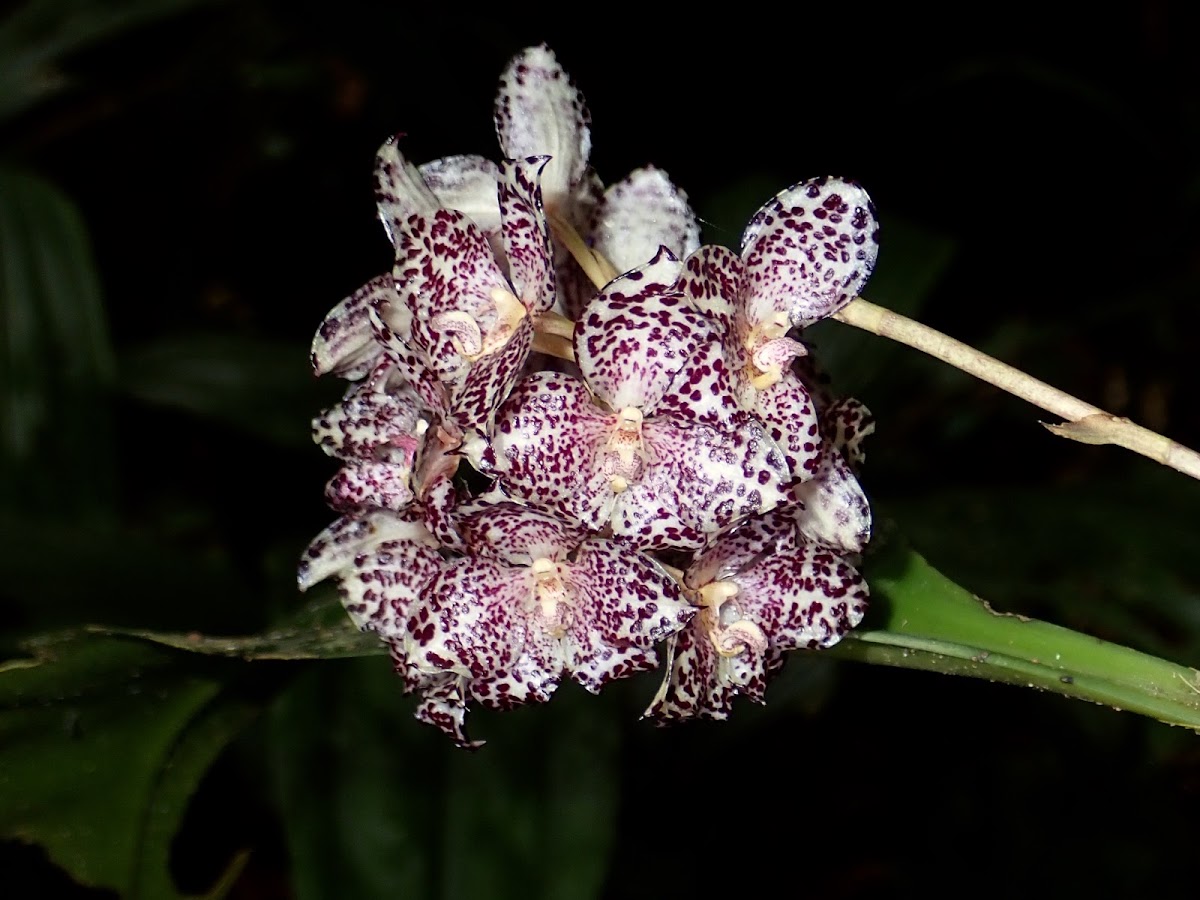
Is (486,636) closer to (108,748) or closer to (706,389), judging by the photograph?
(706,389)

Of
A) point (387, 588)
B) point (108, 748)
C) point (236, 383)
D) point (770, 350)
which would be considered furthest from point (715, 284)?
point (236, 383)

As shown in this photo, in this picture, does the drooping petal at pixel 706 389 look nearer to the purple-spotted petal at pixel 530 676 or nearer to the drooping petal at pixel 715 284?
the drooping petal at pixel 715 284

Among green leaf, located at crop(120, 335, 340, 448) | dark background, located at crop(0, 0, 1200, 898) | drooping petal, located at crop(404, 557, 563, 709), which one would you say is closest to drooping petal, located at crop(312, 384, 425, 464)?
drooping petal, located at crop(404, 557, 563, 709)

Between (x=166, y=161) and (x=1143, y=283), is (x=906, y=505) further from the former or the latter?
(x=166, y=161)

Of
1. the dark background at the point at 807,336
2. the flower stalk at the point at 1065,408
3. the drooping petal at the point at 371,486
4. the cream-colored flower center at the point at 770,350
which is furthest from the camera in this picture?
the dark background at the point at 807,336

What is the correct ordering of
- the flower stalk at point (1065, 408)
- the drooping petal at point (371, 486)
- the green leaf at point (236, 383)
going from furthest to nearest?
1. the green leaf at point (236, 383)
2. the drooping petal at point (371, 486)
3. the flower stalk at point (1065, 408)

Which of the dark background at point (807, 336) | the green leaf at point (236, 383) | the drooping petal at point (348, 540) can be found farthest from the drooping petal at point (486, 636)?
the green leaf at point (236, 383)

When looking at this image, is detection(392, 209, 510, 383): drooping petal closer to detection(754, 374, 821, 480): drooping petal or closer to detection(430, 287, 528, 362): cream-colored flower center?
detection(430, 287, 528, 362): cream-colored flower center
